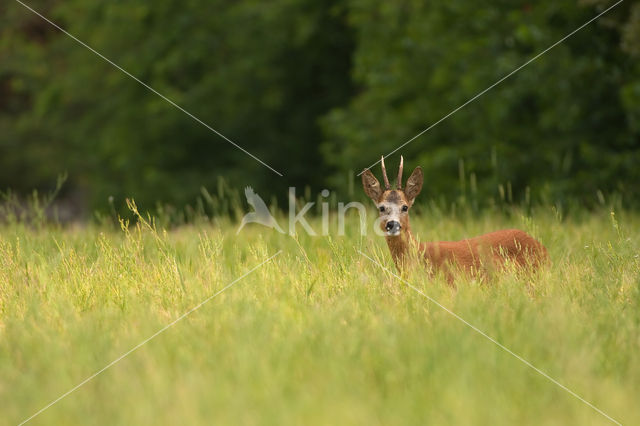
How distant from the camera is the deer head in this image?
5.17m

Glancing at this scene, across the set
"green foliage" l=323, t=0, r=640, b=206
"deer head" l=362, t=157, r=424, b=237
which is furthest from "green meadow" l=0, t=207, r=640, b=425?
"green foliage" l=323, t=0, r=640, b=206

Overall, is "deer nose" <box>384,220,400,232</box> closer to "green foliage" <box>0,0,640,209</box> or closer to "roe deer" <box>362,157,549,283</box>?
"roe deer" <box>362,157,549,283</box>

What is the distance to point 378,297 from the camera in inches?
183

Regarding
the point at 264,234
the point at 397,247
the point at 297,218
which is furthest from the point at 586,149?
the point at 397,247

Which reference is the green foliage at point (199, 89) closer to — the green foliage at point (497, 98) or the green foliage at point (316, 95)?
the green foliage at point (316, 95)

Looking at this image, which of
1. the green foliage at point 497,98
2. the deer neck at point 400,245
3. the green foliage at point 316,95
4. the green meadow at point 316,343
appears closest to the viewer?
the green meadow at point 316,343

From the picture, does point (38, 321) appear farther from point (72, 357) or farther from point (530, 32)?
point (530, 32)

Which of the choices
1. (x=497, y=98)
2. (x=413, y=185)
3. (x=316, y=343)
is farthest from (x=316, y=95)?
(x=316, y=343)

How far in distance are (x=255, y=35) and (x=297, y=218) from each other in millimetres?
10484

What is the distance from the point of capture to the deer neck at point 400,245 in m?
5.28

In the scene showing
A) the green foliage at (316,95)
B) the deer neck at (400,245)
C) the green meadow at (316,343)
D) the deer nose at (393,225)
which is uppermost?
the green foliage at (316,95)

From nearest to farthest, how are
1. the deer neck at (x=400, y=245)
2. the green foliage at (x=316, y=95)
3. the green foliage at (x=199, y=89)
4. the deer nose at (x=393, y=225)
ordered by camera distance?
the deer nose at (x=393, y=225)
the deer neck at (x=400, y=245)
the green foliage at (x=316, y=95)
the green foliage at (x=199, y=89)

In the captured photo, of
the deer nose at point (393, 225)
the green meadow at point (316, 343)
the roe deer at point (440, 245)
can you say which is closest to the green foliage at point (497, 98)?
the roe deer at point (440, 245)

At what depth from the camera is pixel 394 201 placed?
527 cm
